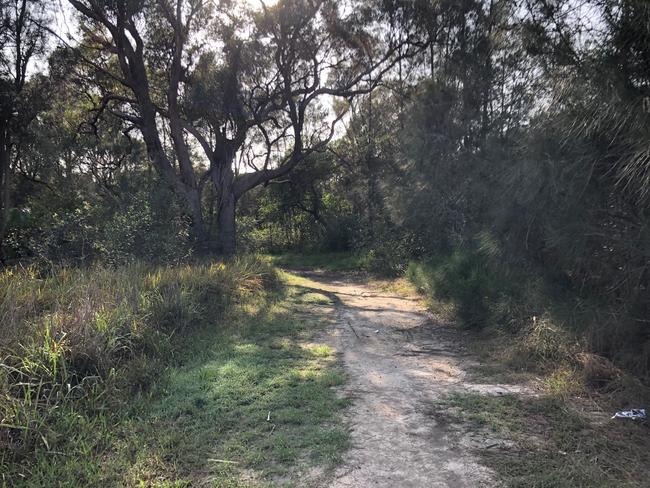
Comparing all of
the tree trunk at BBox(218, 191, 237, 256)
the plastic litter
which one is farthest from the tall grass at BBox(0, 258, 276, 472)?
the tree trunk at BBox(218, 191, 237, 256)

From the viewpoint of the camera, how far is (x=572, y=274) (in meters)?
4.82

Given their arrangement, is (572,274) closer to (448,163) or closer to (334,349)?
(334,349)

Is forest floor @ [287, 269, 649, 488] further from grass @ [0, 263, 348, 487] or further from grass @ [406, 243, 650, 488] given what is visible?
grass @ [0, 263, 348, 487]

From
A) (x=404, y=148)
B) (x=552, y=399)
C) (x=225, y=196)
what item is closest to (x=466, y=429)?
(x=552, y=399)

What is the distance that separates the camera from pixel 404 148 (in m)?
11.0

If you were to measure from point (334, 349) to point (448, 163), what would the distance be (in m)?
4.39

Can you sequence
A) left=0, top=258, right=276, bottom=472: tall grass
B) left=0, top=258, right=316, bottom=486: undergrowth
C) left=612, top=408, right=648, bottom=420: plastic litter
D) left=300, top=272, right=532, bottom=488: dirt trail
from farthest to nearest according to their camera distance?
left=612, top=408, right=648, bottom=420: plastic litter, left=0, top=258, right=276, bottom=472: tall grass, left=0, top=258, right=316, bottom=486: undergrowth, left=300, top=272, right=532, bottom=488: dirt trail

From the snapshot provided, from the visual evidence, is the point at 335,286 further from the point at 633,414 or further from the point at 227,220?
the point at 633,414

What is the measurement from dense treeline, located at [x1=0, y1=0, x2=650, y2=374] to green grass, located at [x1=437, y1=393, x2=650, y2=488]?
914mm

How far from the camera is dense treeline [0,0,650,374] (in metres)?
4.09

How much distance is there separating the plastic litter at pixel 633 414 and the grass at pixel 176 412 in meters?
2.45

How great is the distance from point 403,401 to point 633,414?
203 centimetres

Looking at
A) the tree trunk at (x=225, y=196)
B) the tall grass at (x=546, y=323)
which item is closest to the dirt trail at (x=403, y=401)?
the tall grass at (x=546, y=323)

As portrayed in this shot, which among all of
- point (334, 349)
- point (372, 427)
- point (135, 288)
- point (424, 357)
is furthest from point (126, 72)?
point (372, 427)
